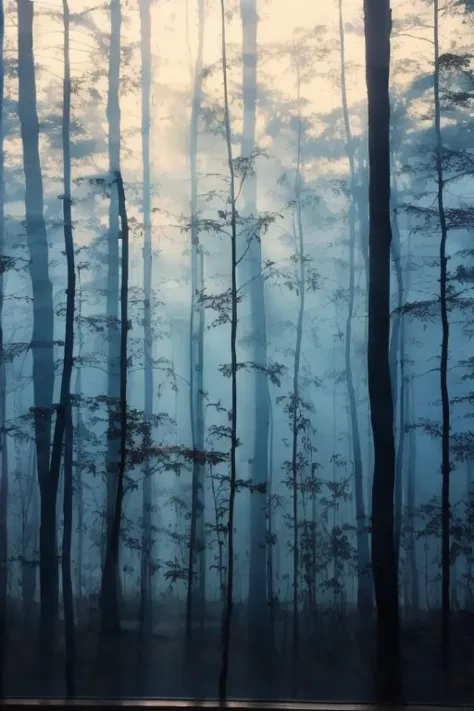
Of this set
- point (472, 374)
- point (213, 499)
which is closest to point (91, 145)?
point (213, 499)

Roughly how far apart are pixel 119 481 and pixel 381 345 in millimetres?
1190

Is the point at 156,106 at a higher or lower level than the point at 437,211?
higher

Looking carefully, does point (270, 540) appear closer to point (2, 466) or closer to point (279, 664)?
point (279, 664)

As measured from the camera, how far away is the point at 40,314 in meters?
2.87

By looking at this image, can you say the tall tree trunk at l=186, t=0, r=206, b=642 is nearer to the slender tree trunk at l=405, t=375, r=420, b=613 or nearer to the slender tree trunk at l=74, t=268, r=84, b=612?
the slender tree trunk at l=74, t=268, r=84, b=612

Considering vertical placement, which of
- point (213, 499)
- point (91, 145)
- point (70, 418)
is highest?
point (91, 145)

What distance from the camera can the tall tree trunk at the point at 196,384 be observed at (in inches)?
107

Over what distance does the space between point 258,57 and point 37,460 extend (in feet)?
6.22

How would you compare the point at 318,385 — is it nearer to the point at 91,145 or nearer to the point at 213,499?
the point at 213,499

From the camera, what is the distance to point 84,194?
288 cm

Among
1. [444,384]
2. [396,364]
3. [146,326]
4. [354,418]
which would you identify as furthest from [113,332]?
[444,384]

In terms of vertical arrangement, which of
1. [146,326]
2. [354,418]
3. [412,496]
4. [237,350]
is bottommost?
[412,496]

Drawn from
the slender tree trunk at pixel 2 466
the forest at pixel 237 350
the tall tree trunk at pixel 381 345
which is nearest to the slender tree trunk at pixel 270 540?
the forest at pixel 237 350

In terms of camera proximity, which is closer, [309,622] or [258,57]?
[309,622]
